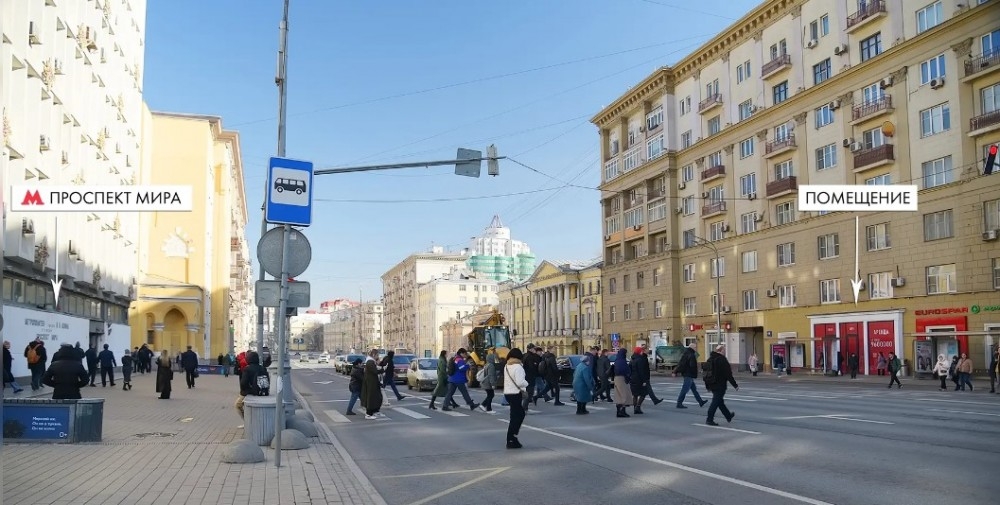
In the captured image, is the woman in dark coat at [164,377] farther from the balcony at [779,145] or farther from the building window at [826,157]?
the balcony at [779,145]

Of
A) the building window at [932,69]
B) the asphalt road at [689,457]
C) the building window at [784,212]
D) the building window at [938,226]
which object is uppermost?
the building window at [932,69]

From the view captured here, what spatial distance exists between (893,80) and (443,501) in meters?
42.3

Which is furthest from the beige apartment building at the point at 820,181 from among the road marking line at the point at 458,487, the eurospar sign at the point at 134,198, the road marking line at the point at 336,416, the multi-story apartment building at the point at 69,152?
the multi-story apartment building at the point at 69,152

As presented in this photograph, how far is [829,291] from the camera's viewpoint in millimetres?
49062

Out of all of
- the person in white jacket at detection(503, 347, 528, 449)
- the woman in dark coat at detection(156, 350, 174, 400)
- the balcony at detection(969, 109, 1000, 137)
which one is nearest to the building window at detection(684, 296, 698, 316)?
the balcony at detection(969, 109, 1000, 137)

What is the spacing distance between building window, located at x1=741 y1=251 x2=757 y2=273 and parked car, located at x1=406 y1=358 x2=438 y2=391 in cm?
2937

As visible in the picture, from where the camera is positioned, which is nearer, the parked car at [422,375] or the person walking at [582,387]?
the person walking at [582,387]

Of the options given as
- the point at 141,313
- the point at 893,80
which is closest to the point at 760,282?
the point at 893,80

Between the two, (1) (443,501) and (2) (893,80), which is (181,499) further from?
(2) (893,80)

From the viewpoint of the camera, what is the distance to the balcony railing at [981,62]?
37.3 metres

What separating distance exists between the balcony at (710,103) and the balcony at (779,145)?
718 cm

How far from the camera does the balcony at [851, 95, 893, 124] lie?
43781 millimetres

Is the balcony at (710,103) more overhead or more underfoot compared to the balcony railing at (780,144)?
more overhead

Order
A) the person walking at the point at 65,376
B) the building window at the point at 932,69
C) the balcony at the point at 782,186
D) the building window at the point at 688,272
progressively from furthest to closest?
the building window at the point at 688,272
the balcony at the point at 782,186
the building window at the point at 932,69
the person walking at the point at 65,376
